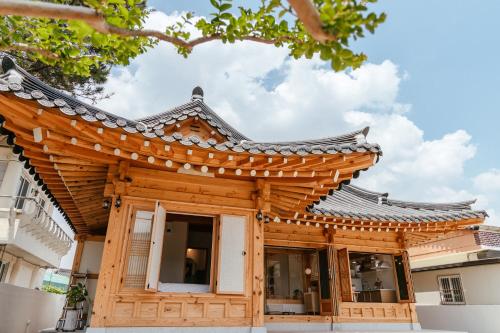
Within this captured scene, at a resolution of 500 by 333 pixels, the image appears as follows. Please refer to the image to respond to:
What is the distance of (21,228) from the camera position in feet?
40.3

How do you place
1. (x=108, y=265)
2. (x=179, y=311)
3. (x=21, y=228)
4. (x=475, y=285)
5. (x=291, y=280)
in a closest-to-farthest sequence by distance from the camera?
(x=108, y=265)
(x=179, y=311)
(x=475, y=285)
(x=21, y=228)
(x=291, y=280)

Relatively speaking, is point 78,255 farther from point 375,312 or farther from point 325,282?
point 375,312

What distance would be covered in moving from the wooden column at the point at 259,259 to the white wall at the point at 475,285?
9978 mm

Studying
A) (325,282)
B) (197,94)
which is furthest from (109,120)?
(325,282)

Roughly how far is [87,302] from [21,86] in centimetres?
659

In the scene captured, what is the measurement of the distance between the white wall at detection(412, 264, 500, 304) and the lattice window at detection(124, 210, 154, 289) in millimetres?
11818

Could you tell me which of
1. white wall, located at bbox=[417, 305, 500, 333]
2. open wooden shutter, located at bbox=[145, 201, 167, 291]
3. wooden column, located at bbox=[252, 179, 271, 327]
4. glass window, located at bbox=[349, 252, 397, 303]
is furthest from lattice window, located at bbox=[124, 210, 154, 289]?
white wall, located at bbox=[417, 305, 500, 333]

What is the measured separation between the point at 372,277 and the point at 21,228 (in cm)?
1480

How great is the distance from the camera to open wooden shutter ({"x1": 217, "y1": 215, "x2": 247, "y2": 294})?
4855mm

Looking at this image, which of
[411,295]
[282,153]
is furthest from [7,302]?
[411,295]

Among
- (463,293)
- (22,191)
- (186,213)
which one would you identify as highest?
(22,191)

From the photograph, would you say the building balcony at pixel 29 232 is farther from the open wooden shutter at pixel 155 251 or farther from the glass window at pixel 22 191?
the open wooden shutter at pixel 155 251

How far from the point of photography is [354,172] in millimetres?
5105

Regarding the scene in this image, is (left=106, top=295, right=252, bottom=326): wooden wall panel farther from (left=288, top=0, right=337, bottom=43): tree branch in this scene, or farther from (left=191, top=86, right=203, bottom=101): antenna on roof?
(left=191, top=86, right=203, bottom=101): antenna on roof
